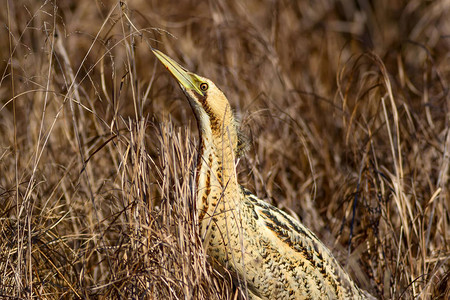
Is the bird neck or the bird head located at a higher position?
the bird head

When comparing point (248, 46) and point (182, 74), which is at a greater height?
point (182, 74)

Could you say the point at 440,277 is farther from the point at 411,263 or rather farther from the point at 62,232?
the point at 62,232

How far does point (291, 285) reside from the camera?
238cm

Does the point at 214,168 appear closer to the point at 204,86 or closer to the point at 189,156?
the point at 189,156

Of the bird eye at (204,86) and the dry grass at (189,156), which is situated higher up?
the bird eye at (204,86)

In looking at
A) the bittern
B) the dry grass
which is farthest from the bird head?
the dry grass

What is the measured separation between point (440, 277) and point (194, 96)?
1305 millimetres

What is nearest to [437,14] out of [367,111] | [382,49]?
[382,49]

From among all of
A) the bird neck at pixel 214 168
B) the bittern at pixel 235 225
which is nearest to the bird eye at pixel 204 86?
the bittern at pixel 235 225

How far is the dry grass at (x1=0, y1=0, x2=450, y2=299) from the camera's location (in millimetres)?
2195

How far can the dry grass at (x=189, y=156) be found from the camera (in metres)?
2.20

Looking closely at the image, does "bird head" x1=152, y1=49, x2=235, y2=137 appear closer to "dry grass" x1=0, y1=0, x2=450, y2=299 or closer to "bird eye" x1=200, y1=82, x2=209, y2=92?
"bird eye" x1=200, y1=82, x2=209, y2=92

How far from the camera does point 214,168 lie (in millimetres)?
2289

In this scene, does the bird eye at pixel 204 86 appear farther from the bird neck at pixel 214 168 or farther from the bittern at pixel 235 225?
the bird neck at pixel 214 168
